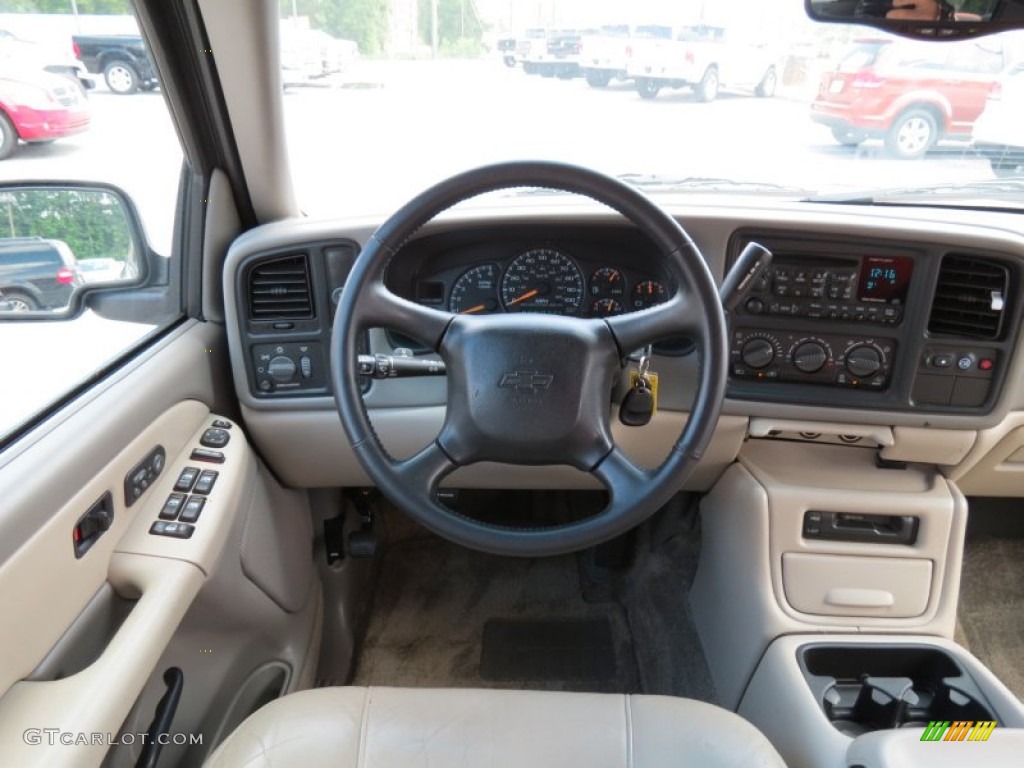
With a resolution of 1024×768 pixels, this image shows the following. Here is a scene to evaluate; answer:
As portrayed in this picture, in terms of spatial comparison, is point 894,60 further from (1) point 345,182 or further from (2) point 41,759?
(2) point 41,759

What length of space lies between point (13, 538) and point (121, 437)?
→ 0.97 ft

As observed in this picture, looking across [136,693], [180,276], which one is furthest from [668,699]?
[180,276]

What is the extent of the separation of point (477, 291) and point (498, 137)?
0.39 metres

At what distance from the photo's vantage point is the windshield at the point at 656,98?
150cm

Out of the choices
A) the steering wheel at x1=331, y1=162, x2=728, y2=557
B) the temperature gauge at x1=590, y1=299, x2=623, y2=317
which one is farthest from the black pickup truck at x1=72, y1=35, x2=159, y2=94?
the temperature gauge at x1=590, y1=299, x2=623, y2=317

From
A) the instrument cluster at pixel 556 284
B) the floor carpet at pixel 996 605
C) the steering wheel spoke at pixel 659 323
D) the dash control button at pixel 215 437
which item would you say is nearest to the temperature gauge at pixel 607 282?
the instrument cluster at pixel 556 284

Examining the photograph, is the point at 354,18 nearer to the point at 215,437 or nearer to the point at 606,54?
the point at 606,54

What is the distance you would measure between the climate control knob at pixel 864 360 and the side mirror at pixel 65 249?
57.8 inches

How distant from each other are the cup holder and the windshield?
0.99m

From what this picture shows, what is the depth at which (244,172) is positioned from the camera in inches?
64.7

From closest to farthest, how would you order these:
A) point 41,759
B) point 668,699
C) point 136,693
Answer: point 41,759 → point 136,693 → point 668,699

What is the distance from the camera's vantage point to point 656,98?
5.12 feet

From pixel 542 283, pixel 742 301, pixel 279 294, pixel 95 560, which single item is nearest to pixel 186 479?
pixel 95 560

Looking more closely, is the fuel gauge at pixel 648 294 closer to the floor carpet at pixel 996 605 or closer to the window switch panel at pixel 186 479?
the window switch panel at pixel 186 479
